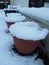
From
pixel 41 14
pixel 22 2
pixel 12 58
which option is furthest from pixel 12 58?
pixel 22 2

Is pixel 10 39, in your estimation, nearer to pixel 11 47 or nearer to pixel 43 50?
pixel 11 47

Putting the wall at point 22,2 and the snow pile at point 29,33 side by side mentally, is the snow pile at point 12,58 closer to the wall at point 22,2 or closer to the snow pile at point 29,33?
the snow pile at point 29,33

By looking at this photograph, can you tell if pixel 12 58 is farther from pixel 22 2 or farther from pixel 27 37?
pixel 22 2

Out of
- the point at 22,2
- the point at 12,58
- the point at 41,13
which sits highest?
the point at 41,13

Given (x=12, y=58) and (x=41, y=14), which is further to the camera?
(x=41, y=14)

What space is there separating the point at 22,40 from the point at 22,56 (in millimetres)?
282

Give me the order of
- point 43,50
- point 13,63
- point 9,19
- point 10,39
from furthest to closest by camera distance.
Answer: point 9,19 → point 10,39 → point 43,50 → point 13,63

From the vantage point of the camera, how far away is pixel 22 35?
209 cm

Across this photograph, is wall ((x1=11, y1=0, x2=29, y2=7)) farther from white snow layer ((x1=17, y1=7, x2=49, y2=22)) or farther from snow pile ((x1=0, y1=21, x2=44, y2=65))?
snow pile ((x1=0, y1=21, x2=44, y2=65))

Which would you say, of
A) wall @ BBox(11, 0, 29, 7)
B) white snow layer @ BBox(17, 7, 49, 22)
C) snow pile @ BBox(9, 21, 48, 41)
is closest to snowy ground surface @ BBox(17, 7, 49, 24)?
white snow layer @ BBox(17, 7, 49, 22)

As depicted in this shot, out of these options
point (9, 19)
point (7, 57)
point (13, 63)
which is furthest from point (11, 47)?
point (9, 19)

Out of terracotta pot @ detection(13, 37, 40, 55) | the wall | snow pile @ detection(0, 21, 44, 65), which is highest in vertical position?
terracotta pot @ detection(13, 37, 40, 55)

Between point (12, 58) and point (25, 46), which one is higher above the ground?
point (25, 46)

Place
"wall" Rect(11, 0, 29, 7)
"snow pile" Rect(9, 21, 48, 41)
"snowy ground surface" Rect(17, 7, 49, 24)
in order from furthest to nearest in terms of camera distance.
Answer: "wall" Rect(11, 0, 29, 7) < "snowy ground surface" Rect(17, 7, 49, 24) < "snow pile" Rect(9, 21, 48, 41)
